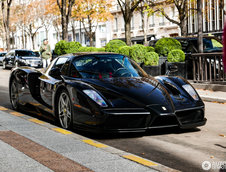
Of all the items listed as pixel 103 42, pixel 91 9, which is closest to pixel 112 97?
pixel 91 9

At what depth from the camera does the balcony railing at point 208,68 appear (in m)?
13.1

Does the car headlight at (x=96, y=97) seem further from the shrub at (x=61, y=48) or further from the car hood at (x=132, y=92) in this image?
the shrub at (x=61, y=48)

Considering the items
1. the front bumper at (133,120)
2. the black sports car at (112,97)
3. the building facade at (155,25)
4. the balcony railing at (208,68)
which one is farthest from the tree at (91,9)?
the front bumper at (133,120)

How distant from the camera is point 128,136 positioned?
249 inches

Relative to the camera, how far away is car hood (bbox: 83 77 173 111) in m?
6.01

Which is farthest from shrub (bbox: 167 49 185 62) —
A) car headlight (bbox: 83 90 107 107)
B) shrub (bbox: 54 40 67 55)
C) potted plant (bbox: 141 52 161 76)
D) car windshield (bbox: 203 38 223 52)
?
shrub (bbox: 54 40 67 55)

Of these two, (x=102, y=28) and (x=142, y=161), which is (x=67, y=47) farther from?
(x=102, y=28)

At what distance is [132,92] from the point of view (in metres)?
6.21

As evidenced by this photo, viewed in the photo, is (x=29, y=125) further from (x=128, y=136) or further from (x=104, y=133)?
(x=128, y=136)

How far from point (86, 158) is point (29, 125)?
103 inches

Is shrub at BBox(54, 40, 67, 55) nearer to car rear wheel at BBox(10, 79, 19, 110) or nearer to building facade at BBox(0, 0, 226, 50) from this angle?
building facade at BBox(0, 0, 226, 50)

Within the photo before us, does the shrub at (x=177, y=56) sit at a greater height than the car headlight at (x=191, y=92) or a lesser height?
greater

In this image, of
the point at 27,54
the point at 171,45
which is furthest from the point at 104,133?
the point at 27,54

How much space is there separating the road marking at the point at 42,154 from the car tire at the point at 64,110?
0.95 meters
